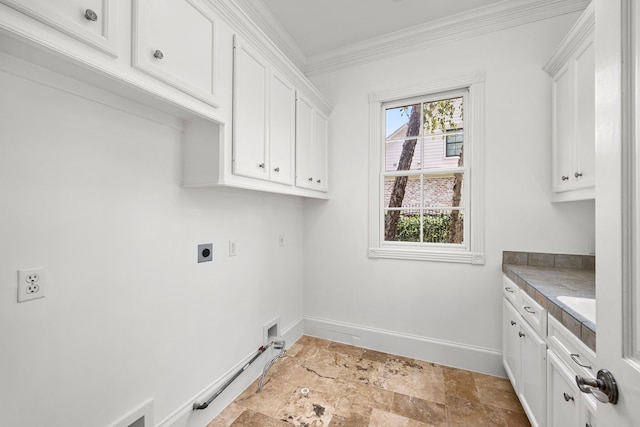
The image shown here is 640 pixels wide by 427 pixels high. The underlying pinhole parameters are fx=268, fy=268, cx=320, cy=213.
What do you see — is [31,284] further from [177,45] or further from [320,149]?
[320,149]

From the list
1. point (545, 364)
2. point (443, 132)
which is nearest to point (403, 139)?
point (443, 132)

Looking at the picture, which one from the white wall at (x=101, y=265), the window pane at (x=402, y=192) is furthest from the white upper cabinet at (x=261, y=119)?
the window pane at (x=402, y=192)

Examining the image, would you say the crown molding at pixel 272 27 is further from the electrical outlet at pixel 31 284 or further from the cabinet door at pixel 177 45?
the electrical outlet at pixel 31 284

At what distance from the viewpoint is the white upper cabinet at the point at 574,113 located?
5.06 ft

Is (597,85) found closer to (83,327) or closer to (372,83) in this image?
(83,327)

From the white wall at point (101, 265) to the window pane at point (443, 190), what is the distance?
181 cm

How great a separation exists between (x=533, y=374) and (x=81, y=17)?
2.57 m

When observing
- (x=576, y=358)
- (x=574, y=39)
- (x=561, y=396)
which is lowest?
(x=561, y=396)

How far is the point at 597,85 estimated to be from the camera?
719 millimetres

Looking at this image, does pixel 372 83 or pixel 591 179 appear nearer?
pixel 591 179

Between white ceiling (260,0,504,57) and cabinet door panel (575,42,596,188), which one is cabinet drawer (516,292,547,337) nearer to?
cabinet door panel (575,42,596,188)

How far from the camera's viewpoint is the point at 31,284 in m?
→ 0.99

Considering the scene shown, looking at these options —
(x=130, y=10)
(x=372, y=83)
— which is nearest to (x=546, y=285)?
(x=372, y=83)

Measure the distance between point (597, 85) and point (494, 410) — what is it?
2.04 meters
